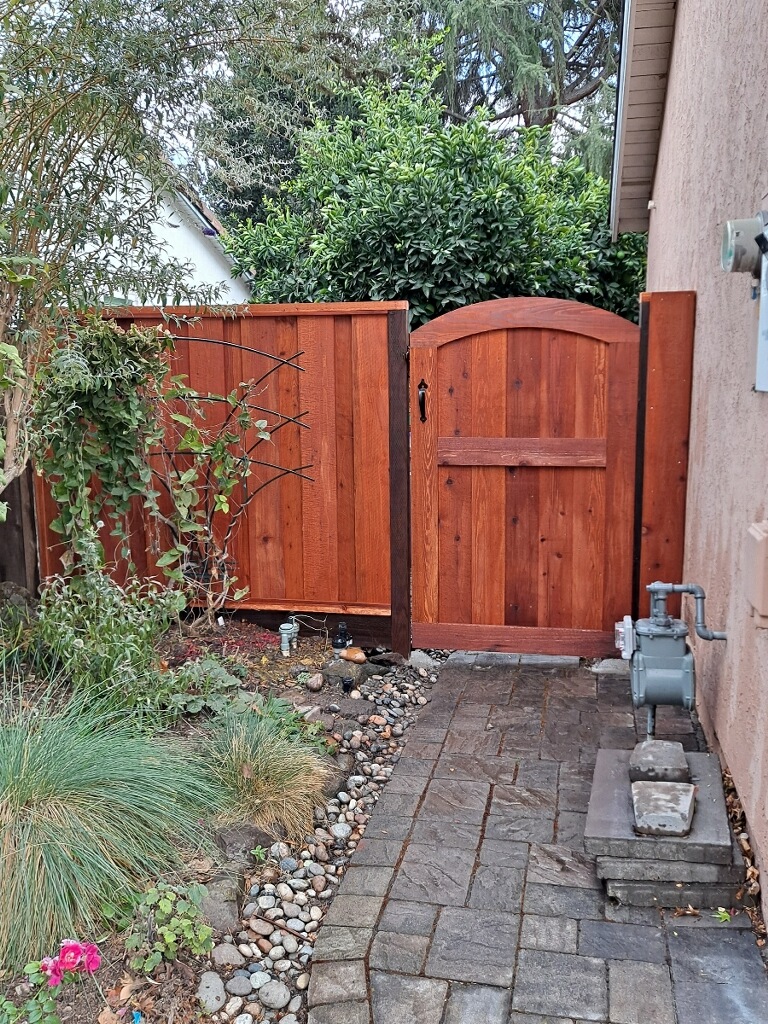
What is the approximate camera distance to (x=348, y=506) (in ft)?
15.2

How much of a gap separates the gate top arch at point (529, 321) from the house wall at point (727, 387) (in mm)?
420

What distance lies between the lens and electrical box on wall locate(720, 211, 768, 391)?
92.7 inches

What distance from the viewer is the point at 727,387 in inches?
123

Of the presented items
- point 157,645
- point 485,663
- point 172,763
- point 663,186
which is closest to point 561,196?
point 663,186

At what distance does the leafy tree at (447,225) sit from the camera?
24.9ft

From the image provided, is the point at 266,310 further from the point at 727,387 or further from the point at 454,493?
the point at 727,387

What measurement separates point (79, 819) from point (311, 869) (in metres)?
0.74

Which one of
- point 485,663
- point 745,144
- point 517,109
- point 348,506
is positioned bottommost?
point 485,663

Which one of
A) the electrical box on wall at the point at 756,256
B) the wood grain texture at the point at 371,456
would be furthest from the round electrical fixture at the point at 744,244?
the wood grain texture at the point at 371,456

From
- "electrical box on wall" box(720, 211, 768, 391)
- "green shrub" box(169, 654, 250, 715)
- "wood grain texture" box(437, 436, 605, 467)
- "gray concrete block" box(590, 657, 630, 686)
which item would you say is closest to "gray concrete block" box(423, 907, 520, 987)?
"green shrub" box(169, 654, 250, 715)

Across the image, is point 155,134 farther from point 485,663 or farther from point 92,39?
point 485,663

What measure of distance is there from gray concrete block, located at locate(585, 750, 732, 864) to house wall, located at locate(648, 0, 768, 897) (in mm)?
90

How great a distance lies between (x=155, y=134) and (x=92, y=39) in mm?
461

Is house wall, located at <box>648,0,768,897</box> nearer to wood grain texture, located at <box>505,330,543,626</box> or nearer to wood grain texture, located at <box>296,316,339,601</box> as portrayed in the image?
wood grain texture, located at <box>505,330,543,626</box>
